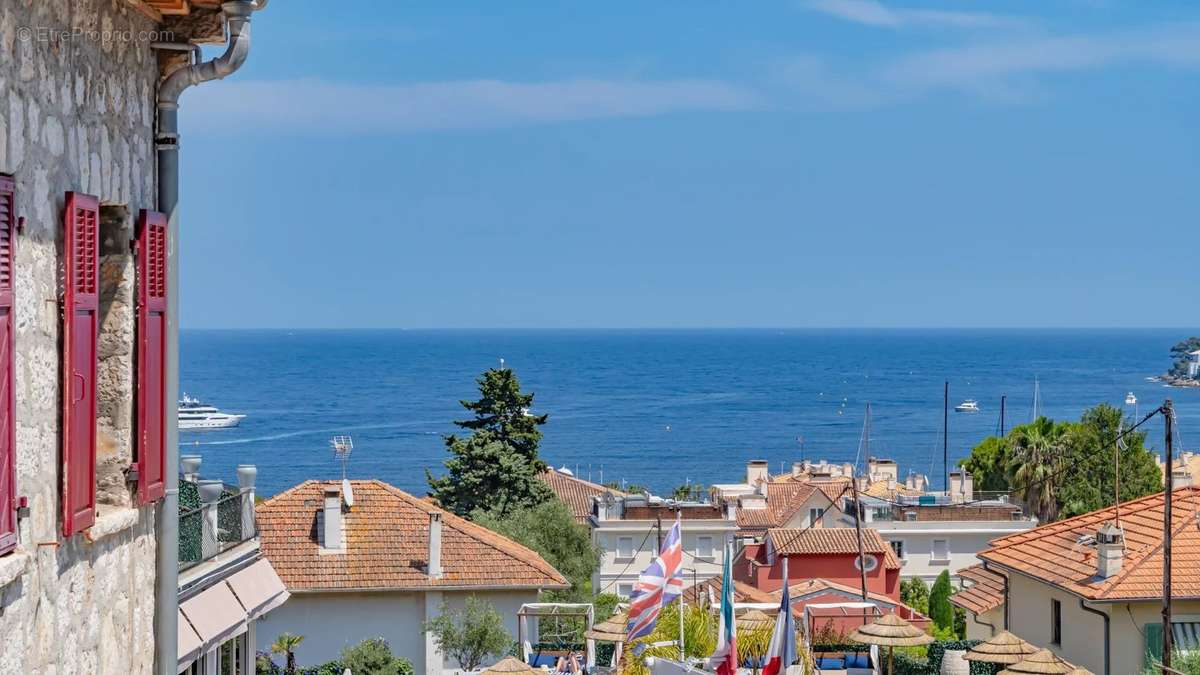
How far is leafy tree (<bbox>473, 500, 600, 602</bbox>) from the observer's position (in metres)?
49.7

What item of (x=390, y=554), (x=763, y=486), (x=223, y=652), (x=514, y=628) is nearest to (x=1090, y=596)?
(x=514, y=628)

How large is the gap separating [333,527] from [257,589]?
2653cm

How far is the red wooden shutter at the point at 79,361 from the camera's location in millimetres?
5938

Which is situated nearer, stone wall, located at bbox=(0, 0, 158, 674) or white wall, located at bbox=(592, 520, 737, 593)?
stone wall, located at bbox=(0, 0, 158, 674)

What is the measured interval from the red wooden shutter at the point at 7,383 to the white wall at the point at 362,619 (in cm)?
3040

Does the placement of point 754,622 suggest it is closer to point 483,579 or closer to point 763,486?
point 483,579

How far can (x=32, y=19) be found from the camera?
18.4 feet

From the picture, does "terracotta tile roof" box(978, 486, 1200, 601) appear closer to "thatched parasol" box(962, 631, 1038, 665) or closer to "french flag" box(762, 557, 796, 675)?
"thatched parasol" box(962, 631, 1038, 665)

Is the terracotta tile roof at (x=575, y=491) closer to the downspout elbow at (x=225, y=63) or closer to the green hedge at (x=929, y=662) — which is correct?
the green hedge at (x=929, y=662)

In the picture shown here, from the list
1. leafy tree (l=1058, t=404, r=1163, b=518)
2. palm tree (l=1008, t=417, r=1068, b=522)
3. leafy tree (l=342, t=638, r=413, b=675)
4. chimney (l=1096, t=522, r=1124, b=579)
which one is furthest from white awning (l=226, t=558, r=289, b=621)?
palm tree (l=1008, t=417, r=1068, b=522)

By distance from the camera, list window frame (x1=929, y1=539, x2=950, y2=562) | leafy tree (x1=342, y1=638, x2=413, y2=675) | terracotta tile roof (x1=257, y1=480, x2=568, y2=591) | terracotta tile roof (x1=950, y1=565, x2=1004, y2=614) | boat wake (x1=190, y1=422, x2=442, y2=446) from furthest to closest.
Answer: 1. boat wake (x1=190, y1=422, x2=442, y2=446)
2. window frame (x1=929, y1=539, x2=950, y2=562)
3. terracotta tile roof (x1=950, y1=565, x2=1004, y2=614)
4. terracotta tile roof (x1=257, y1=480, x2=568, y2=591)
5. leafy tree (x1=342, y1=638, x2=413, y2=675)

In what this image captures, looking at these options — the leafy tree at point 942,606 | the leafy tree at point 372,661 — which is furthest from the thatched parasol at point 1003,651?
the leafy tree at point 942,606

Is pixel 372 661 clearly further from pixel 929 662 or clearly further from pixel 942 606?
pixel 942 606

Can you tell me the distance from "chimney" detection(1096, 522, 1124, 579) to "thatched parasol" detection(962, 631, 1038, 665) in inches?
146
